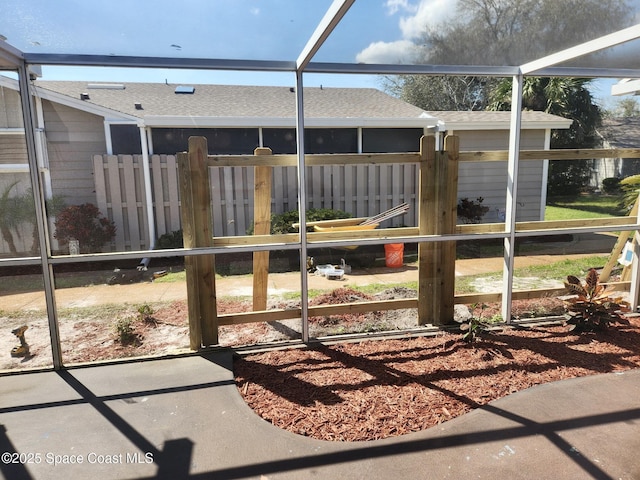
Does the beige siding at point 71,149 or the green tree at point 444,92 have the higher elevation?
the green tree at point 444,92

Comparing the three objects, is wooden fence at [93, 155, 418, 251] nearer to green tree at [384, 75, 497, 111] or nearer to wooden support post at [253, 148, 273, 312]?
wooden support post at [253, 148, 273, 312]

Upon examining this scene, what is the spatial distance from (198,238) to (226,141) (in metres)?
2.02

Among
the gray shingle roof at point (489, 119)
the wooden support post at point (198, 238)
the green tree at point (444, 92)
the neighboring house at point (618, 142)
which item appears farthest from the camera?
the gray shingle roof at point (489, 119)

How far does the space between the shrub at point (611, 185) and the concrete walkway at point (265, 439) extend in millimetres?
3634

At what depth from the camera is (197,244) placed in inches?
153

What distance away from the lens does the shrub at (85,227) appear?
387 centimetres

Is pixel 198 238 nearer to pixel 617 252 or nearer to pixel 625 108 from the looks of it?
pixel 617 252

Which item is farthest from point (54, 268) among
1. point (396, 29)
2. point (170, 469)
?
point (396, 29)

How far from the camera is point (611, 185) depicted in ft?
20.0

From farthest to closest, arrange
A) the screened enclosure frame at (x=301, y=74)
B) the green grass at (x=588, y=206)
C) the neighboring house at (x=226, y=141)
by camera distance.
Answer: the green grass at (x=588, y=206), the neighboring house at (x=226, y=141), the screened enclosure frame at (x=301, y=74)

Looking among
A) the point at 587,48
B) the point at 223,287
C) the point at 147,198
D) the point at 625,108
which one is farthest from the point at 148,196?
the point at 625,108

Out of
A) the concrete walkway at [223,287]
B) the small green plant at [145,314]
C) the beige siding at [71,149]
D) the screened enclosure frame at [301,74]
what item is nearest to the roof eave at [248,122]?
the beige siding at [71,149]

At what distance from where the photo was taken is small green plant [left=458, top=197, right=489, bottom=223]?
5742 millimetres

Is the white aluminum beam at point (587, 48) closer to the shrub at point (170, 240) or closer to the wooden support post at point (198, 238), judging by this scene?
the wooden support post at point (198, 238)
